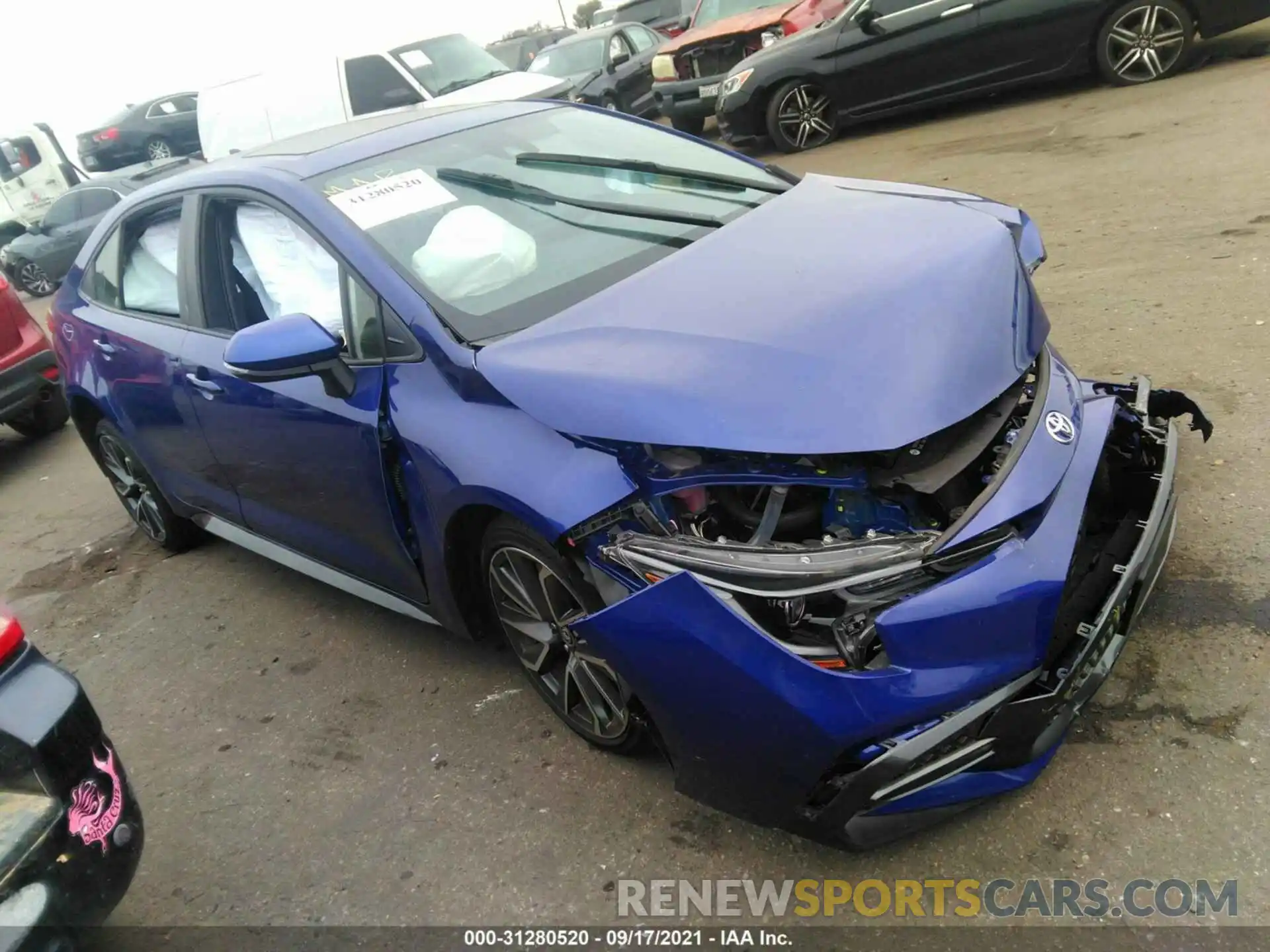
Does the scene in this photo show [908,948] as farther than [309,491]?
No

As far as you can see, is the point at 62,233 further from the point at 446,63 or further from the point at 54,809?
the point at 54,809

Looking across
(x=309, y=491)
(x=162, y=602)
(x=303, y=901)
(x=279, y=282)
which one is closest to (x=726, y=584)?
(x=303, y=901)

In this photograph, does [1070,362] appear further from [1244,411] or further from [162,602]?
[162,602]

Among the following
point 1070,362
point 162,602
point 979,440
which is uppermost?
point 979,440

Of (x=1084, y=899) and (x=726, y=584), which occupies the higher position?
(x=726, y=584)

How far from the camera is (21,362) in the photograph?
6660 millimetres

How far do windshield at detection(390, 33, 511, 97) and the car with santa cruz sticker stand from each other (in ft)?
31.3

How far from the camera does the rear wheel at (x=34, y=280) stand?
14.6m

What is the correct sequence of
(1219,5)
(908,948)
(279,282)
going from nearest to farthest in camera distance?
(908,948) → (279,282) → (1219,5)

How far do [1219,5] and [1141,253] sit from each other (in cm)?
415

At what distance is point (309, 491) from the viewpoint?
3.36 meters

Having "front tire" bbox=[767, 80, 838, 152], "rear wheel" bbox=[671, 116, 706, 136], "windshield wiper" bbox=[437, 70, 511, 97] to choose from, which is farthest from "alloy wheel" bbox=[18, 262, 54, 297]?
"front tire" bbox=[767, 80, 838, 152]

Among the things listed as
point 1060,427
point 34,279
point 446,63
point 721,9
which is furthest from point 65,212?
point 1060,427

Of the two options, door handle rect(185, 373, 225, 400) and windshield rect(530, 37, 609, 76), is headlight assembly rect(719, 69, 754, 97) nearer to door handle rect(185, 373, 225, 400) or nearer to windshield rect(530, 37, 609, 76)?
windshield rect(530, 37, 609, 76)
